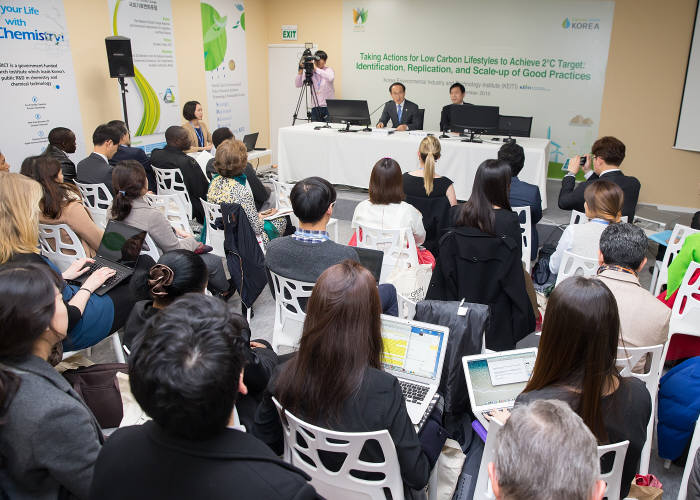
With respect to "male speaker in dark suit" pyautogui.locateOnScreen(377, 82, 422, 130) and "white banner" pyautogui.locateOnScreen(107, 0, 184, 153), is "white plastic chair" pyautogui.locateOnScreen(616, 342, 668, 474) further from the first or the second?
"white banner" pyautogui.locateOnScreen(107, 0, 184, 153)

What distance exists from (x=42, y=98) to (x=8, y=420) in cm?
517

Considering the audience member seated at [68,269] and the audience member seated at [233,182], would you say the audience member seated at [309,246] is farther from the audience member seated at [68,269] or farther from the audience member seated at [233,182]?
the audience member seated at [233,182]

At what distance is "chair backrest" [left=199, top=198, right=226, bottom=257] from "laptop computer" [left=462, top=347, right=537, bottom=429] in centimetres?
232

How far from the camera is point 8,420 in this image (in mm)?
1137

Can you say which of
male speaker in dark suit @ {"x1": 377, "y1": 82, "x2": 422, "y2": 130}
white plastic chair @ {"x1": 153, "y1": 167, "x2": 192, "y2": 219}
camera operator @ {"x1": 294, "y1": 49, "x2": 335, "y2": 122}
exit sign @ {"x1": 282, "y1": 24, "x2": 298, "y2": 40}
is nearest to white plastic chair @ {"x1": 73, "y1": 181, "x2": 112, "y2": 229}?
white plastic chair @ {"x1": 153, "y1": 167, "x2": 192, "y2": 219}

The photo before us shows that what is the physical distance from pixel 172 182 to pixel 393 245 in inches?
87.3

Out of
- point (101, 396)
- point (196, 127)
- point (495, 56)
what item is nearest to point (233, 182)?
point (101, 396)

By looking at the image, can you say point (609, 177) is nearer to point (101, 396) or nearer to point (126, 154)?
point (101, 396)

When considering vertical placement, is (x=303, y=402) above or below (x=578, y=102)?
below

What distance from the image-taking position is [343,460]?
1.47 m

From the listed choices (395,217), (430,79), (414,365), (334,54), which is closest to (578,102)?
(430,79)

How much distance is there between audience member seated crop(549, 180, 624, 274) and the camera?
2.92m

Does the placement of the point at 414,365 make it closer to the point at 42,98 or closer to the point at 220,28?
the point at 42,98

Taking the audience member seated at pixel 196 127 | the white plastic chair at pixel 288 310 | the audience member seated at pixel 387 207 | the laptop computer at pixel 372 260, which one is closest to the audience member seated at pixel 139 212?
the white plastic chair at pixel 288 310
